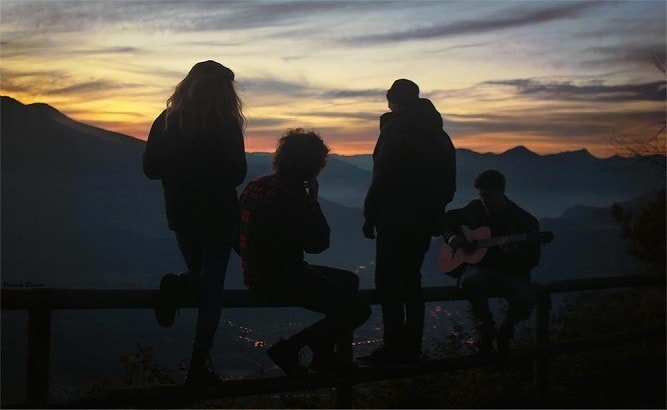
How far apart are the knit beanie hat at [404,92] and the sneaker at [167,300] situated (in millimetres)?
2068

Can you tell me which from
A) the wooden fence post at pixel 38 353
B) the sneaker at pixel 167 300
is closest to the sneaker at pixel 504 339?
the sneaker at pixel 167 300

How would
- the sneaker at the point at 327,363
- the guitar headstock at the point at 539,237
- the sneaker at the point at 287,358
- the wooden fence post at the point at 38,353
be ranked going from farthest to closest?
1. the guitar headstock at the point at 539,237
2. the sneaker at the point at 327,363
3. the sneaker at the point at 287,358
4. the wooden fence post at the point at 38,353

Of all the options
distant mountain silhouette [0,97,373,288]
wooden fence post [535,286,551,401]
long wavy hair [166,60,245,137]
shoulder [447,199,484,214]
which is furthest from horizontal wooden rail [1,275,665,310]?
distant mountain silhouette [0,97,373,288]

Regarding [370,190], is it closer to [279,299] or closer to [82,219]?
[279,299]

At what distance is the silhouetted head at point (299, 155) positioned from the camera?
17.5 ft

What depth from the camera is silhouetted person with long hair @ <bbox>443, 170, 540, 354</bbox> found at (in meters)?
7.21

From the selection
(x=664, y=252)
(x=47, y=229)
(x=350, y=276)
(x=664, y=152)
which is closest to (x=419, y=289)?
(x=350, y=276)

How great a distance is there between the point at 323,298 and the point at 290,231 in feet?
1.73

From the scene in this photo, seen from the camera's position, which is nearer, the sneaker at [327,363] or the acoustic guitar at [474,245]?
the sneaker at [327,363]

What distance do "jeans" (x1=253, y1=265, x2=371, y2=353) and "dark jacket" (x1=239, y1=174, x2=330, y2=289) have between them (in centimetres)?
7

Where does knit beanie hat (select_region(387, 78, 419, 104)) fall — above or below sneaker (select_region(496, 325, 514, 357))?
above

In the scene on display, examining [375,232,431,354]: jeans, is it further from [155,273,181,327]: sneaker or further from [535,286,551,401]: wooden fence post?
[535,286,551,401]: wooden fence post

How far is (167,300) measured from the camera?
17.2 feet

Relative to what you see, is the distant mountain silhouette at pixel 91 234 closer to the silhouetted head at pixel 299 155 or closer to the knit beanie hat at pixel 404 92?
the knit beanie hat at pixel 404 92
